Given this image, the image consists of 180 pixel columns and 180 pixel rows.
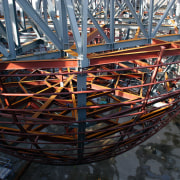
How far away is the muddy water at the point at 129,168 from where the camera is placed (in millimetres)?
10195

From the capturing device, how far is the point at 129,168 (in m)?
10.7

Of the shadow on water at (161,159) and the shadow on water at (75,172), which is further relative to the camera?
the shadow on water at (161,159)

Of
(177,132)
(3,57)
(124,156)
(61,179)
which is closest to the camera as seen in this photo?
(3,57)

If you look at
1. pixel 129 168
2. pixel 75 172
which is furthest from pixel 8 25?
pixel 129 168

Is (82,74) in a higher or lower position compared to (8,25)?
lower

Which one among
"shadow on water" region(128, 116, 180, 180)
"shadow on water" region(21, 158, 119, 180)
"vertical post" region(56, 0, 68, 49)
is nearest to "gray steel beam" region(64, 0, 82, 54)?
"vertical post" region(56, 0, 68, 49)

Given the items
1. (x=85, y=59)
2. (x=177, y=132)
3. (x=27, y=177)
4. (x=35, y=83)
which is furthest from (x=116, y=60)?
(x=177, y=132)

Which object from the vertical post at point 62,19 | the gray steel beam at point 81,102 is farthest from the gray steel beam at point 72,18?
the vertical post at point 62,19

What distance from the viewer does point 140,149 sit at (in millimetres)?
11922

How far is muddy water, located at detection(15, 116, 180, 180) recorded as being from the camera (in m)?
10.2

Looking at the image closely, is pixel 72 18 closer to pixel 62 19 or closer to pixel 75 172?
pixel 62 19

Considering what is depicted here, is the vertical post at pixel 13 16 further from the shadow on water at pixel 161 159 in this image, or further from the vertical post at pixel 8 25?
the shadow on water at pixel 161 159

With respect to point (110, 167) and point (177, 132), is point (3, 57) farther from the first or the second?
point (177, 132)

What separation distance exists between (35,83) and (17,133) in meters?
4.82
